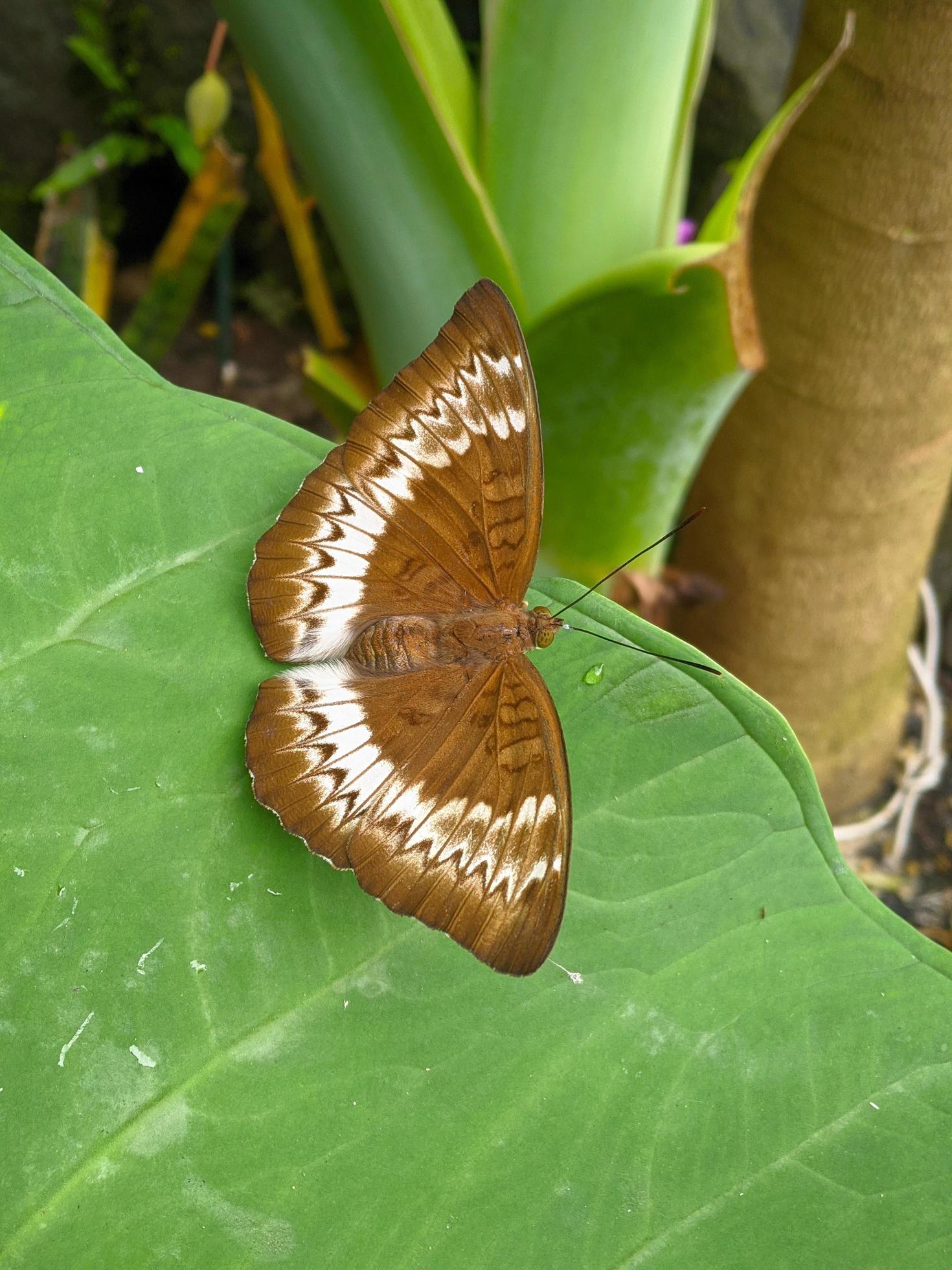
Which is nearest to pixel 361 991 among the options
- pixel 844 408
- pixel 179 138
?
pixel 844 408

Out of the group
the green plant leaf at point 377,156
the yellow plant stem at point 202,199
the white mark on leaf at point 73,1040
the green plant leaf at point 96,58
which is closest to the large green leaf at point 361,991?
the white mark on leaf at point 73,1040

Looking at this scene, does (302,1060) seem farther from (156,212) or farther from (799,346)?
(156,212)

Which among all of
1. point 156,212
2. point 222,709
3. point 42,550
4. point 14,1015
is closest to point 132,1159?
point 14,1015

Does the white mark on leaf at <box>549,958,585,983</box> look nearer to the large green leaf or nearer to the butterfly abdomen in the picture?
the large green leaf

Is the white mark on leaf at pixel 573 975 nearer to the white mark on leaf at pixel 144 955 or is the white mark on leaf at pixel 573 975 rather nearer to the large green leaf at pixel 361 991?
the large green leaf at pixel 361 991

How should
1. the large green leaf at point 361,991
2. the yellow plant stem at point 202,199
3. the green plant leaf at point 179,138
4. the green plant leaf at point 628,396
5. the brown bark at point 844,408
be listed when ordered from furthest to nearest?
the green plant leaf at point 179,138, the yellow plant stem at point 202,199, the brown bark at point 844,408, the green plant leaf at point 628,396, the large green leaf at point 361,991

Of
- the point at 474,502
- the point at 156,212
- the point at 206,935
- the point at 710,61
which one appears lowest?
the point at 156,212

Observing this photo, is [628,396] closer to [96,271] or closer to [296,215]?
[296,215]
